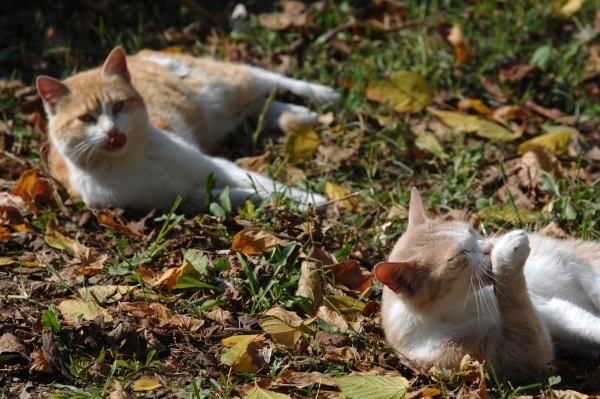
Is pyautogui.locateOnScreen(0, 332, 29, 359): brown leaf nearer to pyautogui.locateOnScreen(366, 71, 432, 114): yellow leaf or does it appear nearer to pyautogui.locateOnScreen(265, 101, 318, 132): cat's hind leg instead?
pyautogui.locateOnScreen(265, 101, 318, 132): cat's hind leg

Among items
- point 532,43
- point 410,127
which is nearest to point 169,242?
point 410,127

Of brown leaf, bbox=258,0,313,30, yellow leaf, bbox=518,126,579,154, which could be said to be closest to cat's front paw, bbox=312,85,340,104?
brown leaf, bbox=258,0,313,30

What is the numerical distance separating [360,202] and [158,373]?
1835 mm

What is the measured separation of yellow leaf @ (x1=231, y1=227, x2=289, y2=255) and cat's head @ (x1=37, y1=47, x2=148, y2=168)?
100 cm

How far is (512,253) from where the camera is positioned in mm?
2945

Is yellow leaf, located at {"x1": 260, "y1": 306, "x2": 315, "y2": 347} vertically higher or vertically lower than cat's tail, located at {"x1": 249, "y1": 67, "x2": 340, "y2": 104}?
lower

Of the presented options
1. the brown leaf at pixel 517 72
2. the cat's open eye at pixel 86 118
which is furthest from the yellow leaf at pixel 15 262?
the brown leaf at pixel 517 72

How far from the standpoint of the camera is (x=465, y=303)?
305 centimetres

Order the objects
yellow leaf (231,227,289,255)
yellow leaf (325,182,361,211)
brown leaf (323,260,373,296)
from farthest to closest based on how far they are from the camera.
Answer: yellow leaf (325,182,361,211) < yellow leaf (231,227,289,255) < brown leaf (323,260,373,296)

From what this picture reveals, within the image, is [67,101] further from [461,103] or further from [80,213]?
[461,103]

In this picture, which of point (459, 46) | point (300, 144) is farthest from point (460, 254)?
point (459, 46)

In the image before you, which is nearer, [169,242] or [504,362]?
[504,362]

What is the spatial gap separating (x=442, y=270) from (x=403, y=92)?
2625 mm

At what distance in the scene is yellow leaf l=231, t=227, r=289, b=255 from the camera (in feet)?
12.8
